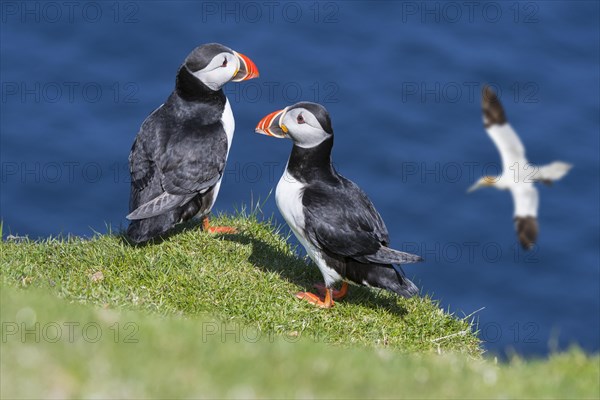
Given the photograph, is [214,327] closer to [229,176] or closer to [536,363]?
[536,363]

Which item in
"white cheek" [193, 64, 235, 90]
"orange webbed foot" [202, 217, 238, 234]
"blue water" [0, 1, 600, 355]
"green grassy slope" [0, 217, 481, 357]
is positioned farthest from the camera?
"blue water" [0, 1, 600, 355]

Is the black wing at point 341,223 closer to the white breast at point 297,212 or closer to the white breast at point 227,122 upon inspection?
the white breast at point 297,212

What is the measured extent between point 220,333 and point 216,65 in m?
3.62

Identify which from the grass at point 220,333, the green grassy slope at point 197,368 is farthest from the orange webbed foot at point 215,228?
the green grassy slope at point 197,368

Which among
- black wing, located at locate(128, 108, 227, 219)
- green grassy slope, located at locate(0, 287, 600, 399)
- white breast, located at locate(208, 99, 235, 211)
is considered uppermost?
white breast, located at locate(208, 99, 235, 211)

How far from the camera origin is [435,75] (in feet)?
57.2

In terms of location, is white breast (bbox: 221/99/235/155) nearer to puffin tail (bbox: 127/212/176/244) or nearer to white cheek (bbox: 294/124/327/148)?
puffin tail (bbox: 127/212/176/244)

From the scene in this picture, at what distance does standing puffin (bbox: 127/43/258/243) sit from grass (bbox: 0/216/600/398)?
24cm

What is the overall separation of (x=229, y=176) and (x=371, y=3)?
4.32 metres

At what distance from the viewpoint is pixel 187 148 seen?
33.3 feet

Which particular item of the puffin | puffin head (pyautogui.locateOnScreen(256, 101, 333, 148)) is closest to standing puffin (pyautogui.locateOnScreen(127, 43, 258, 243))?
puffin head (pyautogui.locateOnScreen(256, 101, 333, 148))

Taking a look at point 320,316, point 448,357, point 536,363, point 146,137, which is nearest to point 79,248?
point 146,137

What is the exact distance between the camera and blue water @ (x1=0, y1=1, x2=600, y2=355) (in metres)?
15.5

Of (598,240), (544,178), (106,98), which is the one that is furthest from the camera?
(106,98)
